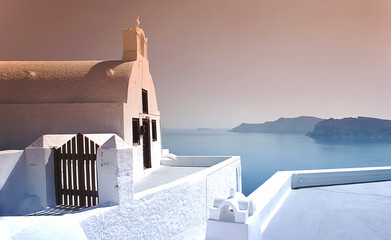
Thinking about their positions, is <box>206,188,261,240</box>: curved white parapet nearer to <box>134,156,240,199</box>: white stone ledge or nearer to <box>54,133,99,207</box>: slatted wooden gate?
<box>134,156,240,199</box>: white stone ledge

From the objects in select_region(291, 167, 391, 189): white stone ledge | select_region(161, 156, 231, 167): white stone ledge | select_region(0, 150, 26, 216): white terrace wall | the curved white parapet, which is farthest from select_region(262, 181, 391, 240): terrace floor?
select_region(161, 156, 231, 167): white stone ledge

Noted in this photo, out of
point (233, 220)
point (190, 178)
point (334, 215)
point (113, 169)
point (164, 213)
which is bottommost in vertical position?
point (164, 213)

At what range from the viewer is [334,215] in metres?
5.03

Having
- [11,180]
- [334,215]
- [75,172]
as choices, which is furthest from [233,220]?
[11,180]

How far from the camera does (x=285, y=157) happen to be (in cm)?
6656

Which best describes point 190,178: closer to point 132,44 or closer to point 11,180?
point 11,180

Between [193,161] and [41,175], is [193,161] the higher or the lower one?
the lower one

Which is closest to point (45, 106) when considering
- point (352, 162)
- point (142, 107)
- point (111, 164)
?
point (142, 107)

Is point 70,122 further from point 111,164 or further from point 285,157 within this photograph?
point 285,157

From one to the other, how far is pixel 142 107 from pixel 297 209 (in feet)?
27.4

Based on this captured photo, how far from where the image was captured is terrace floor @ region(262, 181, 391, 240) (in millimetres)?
4250

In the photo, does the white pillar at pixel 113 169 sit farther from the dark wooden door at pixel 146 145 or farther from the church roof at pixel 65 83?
the dark wooden door at pixel 146 145

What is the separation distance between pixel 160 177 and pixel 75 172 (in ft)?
16.4

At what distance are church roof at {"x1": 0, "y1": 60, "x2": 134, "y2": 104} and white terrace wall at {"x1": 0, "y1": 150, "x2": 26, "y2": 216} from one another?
4327mm
